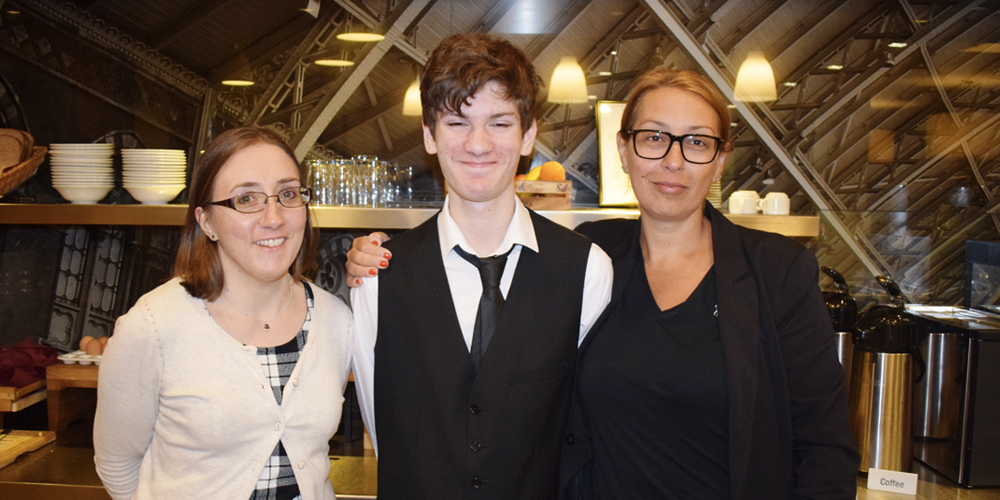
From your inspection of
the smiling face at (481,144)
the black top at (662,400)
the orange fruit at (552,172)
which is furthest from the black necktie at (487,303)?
the orange fruit at (552,172)

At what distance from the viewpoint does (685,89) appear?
4.76 ft

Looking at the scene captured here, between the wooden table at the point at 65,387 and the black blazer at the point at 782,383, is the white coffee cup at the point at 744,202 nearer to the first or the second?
the black blazer at the point at 782,383

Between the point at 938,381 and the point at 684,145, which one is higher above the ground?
the point at 684,145

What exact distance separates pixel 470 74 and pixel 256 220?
53cm

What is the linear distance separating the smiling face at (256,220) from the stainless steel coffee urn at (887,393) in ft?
5.93

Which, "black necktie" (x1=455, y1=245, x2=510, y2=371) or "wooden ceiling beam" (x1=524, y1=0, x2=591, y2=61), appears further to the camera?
"wooden ceiling beam" (x1=524, y1=0, x2=591, y2=61)

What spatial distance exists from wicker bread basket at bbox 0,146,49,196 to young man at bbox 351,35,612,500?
67.6 inches

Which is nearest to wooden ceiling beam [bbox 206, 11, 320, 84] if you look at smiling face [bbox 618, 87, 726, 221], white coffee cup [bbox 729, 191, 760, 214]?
smiling face [bbox 618, 87, 726, 221]

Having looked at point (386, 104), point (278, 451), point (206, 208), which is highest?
point (386, 104)

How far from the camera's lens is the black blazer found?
135cm

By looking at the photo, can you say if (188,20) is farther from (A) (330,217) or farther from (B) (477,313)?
(B) (477,313)

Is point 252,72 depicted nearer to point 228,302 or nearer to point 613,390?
point 228,302

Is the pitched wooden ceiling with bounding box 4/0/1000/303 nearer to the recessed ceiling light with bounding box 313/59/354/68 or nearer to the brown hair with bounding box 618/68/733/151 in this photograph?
the recessed ceiling light with bounding box 313/59/354/68

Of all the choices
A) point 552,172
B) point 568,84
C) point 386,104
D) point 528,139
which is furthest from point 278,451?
point 568,84
